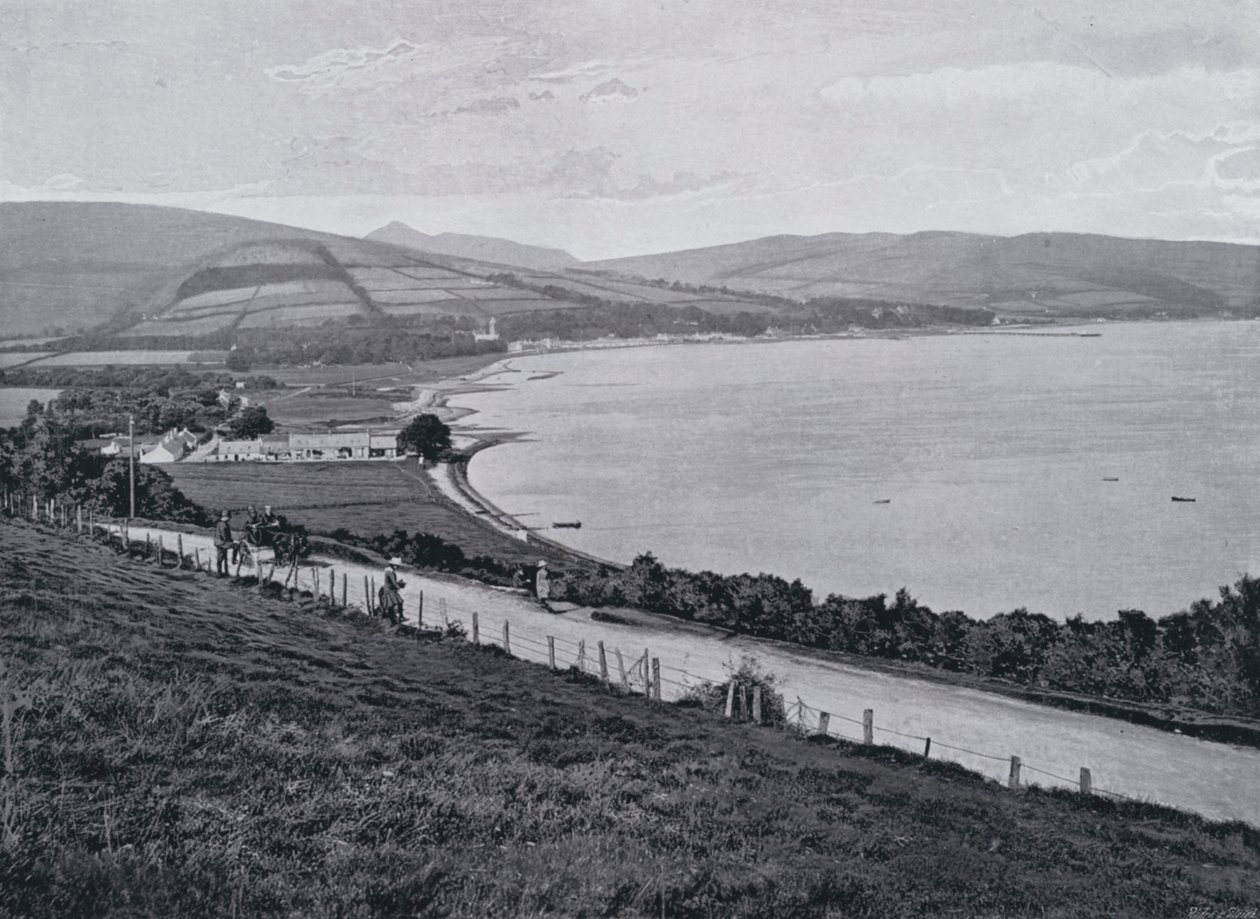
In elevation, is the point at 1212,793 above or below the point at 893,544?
below

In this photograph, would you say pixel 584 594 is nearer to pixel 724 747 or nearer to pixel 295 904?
pixel 724 747

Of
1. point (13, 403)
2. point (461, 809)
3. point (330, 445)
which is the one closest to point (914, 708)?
point (461, 809)

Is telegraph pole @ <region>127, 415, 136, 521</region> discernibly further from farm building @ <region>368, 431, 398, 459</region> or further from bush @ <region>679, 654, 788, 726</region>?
bush @ <region>679, 654, 788, 726</region>

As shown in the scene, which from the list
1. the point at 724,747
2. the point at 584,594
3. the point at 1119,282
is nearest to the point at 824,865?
the point at 724,747

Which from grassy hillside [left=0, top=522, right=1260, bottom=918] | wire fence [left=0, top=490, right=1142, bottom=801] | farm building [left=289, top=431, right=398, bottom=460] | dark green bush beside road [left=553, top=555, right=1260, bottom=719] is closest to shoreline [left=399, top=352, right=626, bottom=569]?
dark green bush beside road [left=553, top=555, right=1260, bottom=719]

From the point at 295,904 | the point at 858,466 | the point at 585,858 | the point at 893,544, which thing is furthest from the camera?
the point at 858,466

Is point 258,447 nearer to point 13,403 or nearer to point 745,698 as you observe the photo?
point 13,403

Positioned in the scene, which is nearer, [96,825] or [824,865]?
[96,825]
